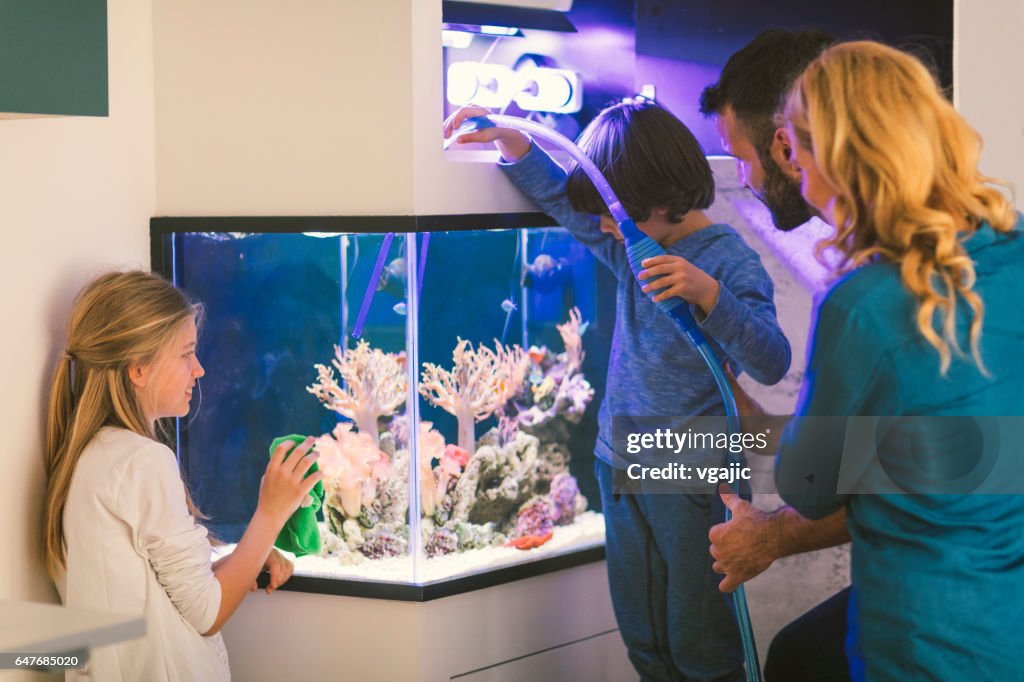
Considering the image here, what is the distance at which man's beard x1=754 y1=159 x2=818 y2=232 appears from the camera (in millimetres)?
2213

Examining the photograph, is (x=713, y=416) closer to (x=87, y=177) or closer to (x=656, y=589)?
(x=656, y=589)

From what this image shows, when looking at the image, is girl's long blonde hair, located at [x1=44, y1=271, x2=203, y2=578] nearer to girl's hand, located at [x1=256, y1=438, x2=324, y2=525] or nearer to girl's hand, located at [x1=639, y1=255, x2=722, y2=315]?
girl's hand, located at [x1=256, y1=438, x2=324, y2=525]

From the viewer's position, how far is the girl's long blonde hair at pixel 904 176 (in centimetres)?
142

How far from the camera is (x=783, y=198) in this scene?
2258 mm

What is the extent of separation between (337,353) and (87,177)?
59 centimetres

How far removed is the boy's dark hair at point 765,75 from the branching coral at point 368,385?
83 cm

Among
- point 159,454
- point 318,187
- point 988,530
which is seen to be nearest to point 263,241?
point 318,187

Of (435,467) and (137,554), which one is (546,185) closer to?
(435,467)

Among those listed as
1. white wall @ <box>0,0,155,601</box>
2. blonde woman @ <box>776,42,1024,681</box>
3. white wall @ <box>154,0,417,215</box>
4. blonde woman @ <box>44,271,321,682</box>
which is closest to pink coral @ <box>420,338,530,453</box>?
white wall @ <box>154,0,417,215</box>

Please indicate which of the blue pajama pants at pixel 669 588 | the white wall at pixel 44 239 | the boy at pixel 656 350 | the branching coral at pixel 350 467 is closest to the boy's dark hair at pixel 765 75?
the boy at pixel 656 350

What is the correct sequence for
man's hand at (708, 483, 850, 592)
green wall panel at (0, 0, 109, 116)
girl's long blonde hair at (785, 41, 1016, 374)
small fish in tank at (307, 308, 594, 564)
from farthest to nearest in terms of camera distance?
small fish in tank at (307, 308, 594, 564) < man's hand at (708, 483, 850, 592) < green wall panel at (0, 0, 109, 116) < girl's long blonde hair at (785, 41, 1016, 374)

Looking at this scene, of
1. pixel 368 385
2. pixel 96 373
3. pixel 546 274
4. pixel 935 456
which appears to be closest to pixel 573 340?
pixel 546 274

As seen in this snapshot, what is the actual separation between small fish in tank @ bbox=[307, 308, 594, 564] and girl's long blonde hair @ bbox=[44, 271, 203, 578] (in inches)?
15.7

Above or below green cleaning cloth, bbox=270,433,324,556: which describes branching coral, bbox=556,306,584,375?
above
